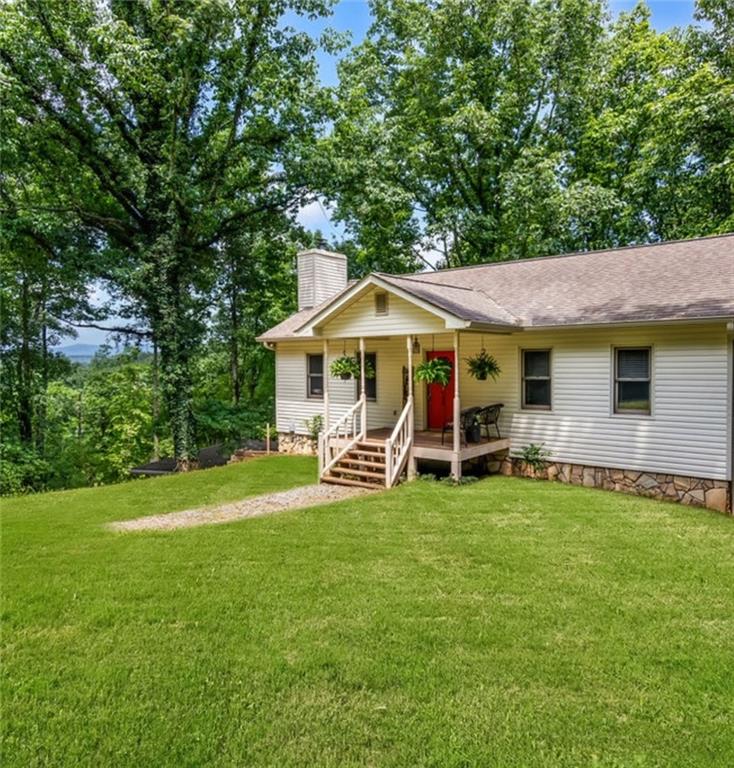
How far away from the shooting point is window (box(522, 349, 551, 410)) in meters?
10.6

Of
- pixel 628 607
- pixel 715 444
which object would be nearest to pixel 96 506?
pixel 628 607

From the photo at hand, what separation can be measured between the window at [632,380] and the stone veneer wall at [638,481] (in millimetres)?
1170

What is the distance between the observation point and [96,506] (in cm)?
920

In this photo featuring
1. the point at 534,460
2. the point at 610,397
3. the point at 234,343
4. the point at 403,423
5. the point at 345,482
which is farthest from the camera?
the point at 234,343

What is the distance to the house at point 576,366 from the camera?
8695mm

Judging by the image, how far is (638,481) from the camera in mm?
9375

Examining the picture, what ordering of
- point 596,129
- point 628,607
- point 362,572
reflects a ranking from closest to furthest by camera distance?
1. point 628,607
2. point 362,572
3. point 596,129

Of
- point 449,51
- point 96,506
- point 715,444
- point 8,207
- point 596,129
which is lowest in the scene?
point 96,506

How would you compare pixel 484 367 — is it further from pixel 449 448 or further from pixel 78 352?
pixel 78 352

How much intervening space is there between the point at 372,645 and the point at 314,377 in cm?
1111

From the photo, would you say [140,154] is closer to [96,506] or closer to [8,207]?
[8,207]

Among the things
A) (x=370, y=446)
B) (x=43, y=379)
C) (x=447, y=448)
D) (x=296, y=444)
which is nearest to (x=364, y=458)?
(x=370, y=446)

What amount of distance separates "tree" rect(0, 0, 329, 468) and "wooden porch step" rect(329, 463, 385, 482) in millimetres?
6474

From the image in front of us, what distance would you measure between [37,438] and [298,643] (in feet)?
61.3
